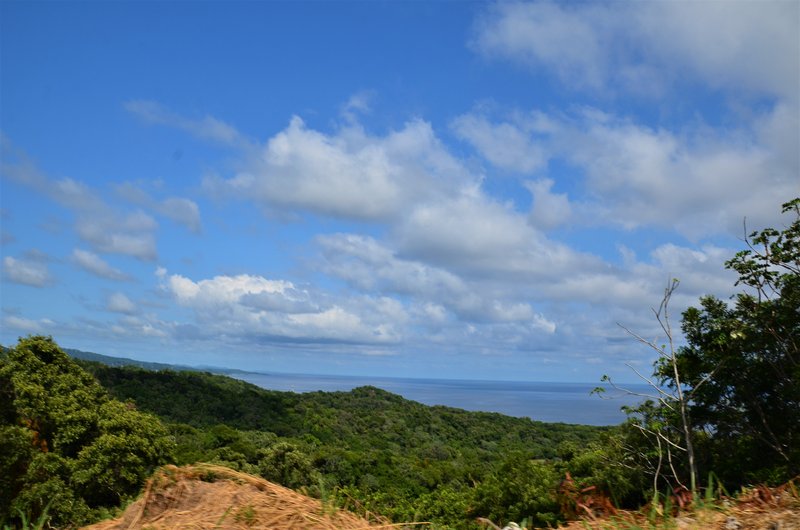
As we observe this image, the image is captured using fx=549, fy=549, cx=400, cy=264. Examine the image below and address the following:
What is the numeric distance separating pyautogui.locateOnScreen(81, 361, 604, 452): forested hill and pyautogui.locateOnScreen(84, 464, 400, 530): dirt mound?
68.1m

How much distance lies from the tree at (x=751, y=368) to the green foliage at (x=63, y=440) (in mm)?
17394

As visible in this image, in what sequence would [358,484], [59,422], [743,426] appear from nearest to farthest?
[743,426]
[59,422]
[358,484]

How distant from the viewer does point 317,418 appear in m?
79.6

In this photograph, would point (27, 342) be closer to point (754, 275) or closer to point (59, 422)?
point (59, 422)

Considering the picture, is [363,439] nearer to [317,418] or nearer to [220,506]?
[317,418]

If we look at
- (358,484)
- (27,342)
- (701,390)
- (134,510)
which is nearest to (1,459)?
(27,342)

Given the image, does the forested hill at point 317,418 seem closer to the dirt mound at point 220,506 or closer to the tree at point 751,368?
the tree at point 751,368

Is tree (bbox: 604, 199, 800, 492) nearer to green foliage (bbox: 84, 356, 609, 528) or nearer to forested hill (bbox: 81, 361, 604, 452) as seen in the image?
green foliage (bbox: 84, 356, 609, 528)

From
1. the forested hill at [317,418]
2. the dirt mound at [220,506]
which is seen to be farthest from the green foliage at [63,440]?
the forested hill at [317,418]

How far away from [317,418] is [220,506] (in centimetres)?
8064

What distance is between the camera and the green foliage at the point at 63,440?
17891 millimetres

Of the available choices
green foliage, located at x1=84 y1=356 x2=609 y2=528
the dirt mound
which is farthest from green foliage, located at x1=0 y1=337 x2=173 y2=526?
the dirt mound

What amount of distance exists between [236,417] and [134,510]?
7817cm

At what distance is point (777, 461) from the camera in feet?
44.0
